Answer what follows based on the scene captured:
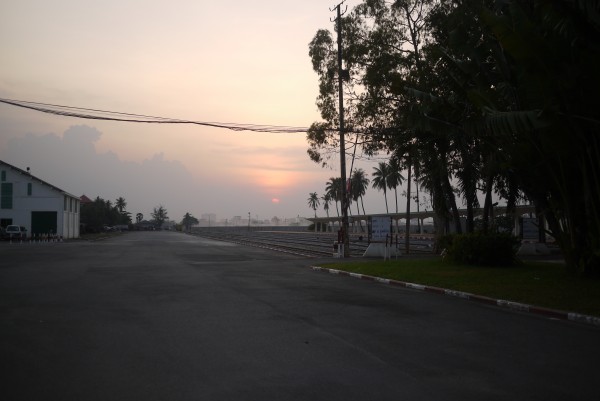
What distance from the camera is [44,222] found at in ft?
206

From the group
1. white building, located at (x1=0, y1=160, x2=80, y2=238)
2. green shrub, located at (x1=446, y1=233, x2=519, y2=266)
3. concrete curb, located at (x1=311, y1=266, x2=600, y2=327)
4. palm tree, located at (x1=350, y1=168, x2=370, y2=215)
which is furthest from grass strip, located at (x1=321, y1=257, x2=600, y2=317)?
palm tree, located at (x1=350, y1=168, x2=370, y2=215)

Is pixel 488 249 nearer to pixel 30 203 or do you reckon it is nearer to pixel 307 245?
pixel 307 245

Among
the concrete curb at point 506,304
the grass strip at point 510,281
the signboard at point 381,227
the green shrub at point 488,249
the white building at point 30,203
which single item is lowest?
the concrete curb at point 506,304

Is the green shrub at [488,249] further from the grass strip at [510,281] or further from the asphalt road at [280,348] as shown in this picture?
the asphalt road at [280,348]

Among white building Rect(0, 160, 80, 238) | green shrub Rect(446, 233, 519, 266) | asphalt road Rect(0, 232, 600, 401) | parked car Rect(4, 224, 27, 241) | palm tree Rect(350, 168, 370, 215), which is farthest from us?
palm tree Rect(350, 168, 370, 215)

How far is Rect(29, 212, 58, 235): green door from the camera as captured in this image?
62.6 m

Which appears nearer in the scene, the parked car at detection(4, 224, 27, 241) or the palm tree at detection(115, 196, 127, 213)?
the parked car at detection(4, 224, 27, 241)

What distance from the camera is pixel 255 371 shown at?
6211 mm

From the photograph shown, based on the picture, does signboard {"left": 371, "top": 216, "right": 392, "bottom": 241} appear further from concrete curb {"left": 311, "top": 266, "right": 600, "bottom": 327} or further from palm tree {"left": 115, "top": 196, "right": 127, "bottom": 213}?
palm tree {"left": 115, "top": 196, "right": 127, "bottom": 213}

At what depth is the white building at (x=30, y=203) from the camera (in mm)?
61062

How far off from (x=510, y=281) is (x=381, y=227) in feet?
36.1

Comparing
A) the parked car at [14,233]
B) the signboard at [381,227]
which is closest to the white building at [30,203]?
the parked car at [14,233]

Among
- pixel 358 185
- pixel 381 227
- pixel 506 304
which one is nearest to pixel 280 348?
pixel 506 304

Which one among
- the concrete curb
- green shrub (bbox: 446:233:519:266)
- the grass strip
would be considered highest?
green shrub (bbox: 446:233:519:266)
